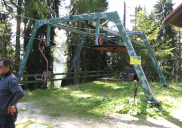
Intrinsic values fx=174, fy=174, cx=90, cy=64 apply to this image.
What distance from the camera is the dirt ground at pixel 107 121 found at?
4.41 meters

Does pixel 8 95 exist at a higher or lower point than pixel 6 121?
higher

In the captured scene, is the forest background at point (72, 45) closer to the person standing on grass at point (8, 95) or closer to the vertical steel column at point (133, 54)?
the vertical steel column at point (133, 54)

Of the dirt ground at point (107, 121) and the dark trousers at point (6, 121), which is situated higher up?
the dark trousers at point (6, 121)

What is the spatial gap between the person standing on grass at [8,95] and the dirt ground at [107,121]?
1.72m

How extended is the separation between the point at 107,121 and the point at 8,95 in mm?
2916

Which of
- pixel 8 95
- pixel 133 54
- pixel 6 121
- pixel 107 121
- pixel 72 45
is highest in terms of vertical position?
pixel 72 45

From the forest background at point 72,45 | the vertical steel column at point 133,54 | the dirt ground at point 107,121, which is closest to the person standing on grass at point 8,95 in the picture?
the dirt ground at point 107,121

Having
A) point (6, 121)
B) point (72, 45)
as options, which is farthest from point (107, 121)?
point (72, 45)

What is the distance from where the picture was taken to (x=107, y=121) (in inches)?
188

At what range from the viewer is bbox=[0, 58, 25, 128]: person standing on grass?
8.41 ft

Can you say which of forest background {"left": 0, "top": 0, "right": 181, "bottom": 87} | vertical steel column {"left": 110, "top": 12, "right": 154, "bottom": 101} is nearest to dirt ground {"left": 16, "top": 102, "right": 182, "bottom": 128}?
vertical steel column {"left": 110, "top": 12, "right": 154, "bottom": 101}

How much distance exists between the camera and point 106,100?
6.97 m

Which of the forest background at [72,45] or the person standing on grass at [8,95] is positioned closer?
the person standing on grass at [8,95]

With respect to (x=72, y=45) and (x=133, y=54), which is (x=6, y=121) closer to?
(x=133, y=54)
